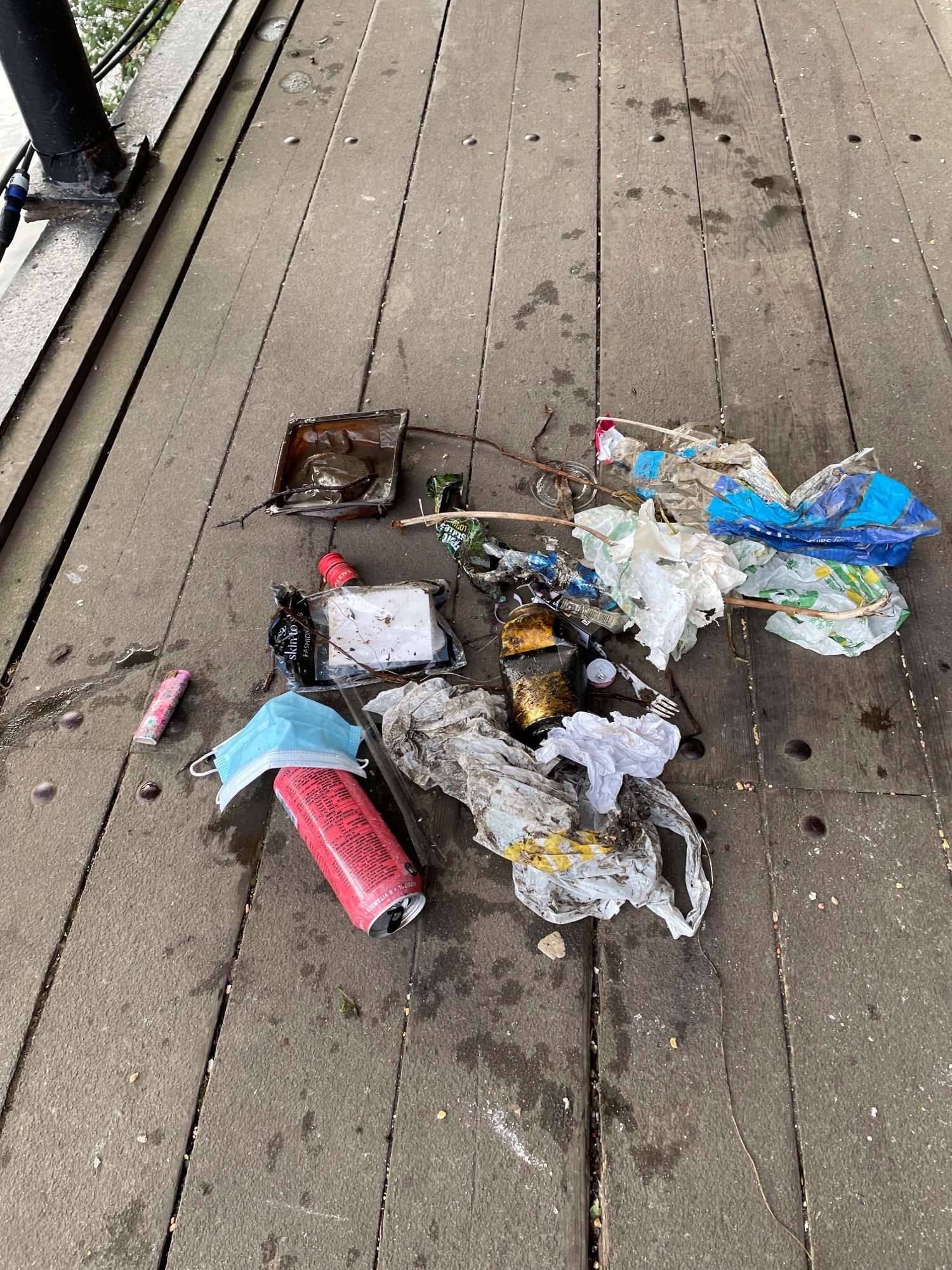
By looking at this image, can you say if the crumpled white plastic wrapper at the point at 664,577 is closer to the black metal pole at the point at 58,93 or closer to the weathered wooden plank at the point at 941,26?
the black metal pole at the point at 58,93

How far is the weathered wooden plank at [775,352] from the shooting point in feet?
4.75

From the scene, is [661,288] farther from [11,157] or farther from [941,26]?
[11,157]

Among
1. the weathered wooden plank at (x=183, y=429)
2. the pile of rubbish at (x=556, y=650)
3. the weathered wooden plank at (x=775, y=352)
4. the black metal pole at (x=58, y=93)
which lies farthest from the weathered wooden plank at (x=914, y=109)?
the black metal pole at (x=58, y=93)

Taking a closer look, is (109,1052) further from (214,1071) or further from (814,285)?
(814,285)

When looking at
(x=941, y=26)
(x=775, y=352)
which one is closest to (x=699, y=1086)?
(x=775, y=352)

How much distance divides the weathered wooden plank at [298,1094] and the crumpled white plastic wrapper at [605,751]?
0.35 metres

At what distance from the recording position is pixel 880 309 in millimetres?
2031

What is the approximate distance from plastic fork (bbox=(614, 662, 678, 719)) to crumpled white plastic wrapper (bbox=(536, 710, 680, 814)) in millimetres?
90

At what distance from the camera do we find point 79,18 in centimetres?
390

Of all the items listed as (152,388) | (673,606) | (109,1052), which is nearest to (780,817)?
(673,606)

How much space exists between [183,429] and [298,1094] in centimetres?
152

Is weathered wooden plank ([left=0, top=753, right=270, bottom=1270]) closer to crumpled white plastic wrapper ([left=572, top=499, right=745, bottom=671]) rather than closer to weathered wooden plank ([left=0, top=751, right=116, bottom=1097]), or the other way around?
weathered wooden plank ([left=0, top=751, right=116, bottom=1097])

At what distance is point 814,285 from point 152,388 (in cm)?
175

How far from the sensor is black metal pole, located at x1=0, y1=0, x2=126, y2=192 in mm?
2037
